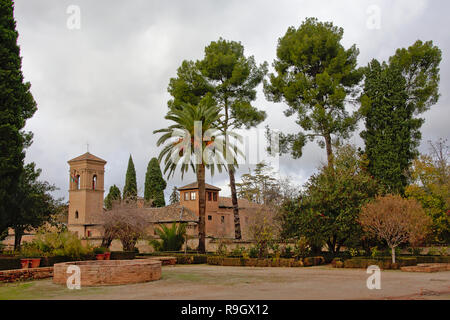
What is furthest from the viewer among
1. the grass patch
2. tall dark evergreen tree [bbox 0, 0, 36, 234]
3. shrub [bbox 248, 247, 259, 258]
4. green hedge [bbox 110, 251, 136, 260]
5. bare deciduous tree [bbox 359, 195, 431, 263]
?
green hedge [bbox 110, 251, 136, 260]

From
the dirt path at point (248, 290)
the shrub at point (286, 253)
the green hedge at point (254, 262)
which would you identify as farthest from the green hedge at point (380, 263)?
the dirt path at point (248, 290)

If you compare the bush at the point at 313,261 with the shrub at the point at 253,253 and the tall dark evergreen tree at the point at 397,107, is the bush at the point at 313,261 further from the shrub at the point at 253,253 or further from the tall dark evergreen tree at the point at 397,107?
the tall dark evergreen tree at the point at 397,107

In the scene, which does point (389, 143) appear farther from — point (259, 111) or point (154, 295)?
point (154, 295)

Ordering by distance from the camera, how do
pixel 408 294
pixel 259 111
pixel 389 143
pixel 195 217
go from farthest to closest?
1. pixel 195 217
2. pixel 259 111
3. pixel 389 143
4. pixel 408 294

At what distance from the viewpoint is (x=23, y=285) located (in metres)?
12.7

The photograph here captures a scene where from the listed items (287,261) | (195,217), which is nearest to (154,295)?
(287,261)

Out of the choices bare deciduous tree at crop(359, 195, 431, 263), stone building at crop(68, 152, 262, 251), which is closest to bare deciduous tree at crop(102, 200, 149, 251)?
bare deciduous tree at crop(359, 195, 431, 263)

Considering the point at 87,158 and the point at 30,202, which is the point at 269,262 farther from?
the point at 87,158

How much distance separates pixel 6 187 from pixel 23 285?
11.4 m

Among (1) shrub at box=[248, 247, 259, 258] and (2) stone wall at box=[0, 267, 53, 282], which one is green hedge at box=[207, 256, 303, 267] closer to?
(1) shrub at box=[248, 247, 259, 258]

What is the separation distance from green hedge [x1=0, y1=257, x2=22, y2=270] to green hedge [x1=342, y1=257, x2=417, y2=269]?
13319mm

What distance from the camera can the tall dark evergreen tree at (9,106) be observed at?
2150 centimetres

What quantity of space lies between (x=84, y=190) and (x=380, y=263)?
3557 cm

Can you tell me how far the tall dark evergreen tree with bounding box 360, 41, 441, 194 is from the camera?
26.8 meters
